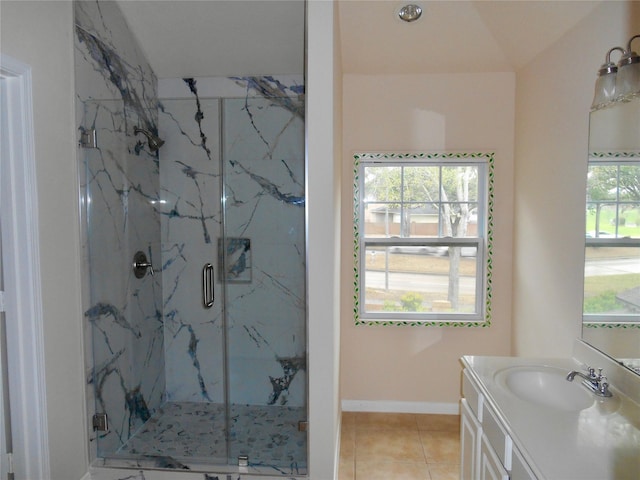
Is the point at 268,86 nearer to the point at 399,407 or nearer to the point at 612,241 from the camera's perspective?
the point at 612,241

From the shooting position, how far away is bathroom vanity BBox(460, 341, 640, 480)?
121 cm

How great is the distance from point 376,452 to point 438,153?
2057 millimetres

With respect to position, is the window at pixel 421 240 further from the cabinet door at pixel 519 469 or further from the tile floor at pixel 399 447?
the cabinet door at pixel 519 469

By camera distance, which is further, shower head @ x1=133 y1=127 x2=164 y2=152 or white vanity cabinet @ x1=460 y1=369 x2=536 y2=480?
shower head @ x1=133 y1=127 x2=164 y2=152

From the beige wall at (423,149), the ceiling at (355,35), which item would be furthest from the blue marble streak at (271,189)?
the ceiling at (355,35)

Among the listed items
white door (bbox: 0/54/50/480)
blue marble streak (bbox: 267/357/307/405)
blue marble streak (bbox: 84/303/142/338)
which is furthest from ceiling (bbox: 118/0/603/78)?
blue marble streak (bbox: 267/357/307/405)

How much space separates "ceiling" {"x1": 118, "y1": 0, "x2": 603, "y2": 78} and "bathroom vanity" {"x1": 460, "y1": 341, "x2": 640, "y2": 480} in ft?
5.92

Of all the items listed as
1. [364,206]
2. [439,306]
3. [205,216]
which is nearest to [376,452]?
[439,306]

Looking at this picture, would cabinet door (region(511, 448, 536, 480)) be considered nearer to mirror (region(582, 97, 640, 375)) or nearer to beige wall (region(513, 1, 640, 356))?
mirror (region(582, 97, 640, 375))

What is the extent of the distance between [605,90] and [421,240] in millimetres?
1606

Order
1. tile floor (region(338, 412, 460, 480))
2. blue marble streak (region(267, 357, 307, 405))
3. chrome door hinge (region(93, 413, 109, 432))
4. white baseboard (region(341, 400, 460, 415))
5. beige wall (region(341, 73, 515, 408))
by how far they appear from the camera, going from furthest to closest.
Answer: white baseboard (region(341, 400, 460, 415))
beige wall (region(341, 73, 515, 408))
blue marble streak (region(267, 357, 307, 405))
tile floor (region(338, 412, 460, 480))
chrome door hinge (region(93, 413, 109, 432))

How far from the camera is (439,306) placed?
319cm

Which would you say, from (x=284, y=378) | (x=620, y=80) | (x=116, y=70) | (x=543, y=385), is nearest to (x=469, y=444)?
(x=543, y=385)

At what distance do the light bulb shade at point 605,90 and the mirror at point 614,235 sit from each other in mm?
41
